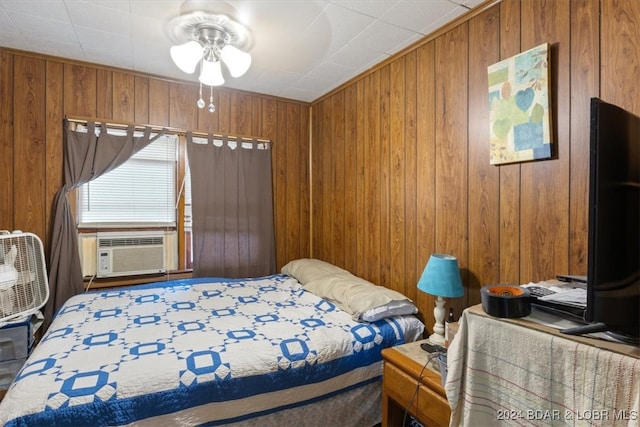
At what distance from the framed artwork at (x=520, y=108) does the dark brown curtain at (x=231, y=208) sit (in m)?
2.22

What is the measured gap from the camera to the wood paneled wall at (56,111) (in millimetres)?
2520

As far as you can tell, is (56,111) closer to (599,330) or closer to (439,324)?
(439,324)

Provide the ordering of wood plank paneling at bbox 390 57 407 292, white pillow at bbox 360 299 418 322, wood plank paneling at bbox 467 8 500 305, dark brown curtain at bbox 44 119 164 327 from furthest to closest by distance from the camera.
→ dark brown curtain at bbox 44 119 164 327
wood plank paneling at bbox 390 57 407 292
white pillow at bbox 360 299 418 322
wood plank paneling at bbox 467 8 500 305

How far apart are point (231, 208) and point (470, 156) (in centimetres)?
222

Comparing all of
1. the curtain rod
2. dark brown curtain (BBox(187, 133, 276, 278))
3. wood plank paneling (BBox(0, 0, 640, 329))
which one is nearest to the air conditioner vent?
dark brown curtain (BBox(187, 133, 276, 278))

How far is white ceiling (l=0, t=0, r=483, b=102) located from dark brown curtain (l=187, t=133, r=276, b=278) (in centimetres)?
76

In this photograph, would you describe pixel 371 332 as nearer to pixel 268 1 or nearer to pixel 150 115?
pixel 268 1

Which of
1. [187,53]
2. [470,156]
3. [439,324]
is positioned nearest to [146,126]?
[187,53]

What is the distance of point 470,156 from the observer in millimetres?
1947

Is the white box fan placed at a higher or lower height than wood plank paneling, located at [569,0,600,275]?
lower

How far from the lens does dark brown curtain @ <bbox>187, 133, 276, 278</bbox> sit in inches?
123

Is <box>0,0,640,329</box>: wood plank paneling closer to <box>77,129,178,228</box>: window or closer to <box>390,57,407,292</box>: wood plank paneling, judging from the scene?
<box>390,57,407,292</box>: wood plank paneling

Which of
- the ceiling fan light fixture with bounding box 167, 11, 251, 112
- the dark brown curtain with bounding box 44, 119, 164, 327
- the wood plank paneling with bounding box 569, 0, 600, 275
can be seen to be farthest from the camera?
the dark brown curtain with bounding box 44, 119, 164, 327

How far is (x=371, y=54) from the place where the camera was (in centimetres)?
248
